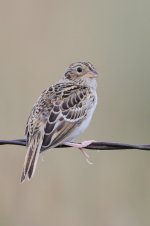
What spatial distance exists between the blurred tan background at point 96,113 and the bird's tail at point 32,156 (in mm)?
1882

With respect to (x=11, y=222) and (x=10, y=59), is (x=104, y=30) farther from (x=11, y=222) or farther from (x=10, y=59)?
(x=11, y=222)

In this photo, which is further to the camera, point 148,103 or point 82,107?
point 148,103

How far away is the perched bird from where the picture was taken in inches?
345

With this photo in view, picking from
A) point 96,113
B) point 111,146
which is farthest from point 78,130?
point 96,113

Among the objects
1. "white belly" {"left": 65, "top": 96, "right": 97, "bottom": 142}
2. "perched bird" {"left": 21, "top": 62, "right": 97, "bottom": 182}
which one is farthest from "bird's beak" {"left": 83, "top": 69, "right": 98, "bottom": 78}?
"white belly" {"left": 65, "top": 96, "right": 97, "bottom": 142}

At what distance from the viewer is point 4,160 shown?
1119cm

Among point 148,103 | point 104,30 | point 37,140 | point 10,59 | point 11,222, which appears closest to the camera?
point 37,140

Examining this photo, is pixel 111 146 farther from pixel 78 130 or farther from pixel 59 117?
pixel 78 130

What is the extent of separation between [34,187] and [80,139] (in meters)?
0.92

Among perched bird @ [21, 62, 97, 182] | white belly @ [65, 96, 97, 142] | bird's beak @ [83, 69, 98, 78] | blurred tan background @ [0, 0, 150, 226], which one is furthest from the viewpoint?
blurred tan background @ [0, 0, 150, 226]

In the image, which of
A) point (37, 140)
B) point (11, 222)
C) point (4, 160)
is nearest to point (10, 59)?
point (4, 160)

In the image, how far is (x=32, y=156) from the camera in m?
8.68

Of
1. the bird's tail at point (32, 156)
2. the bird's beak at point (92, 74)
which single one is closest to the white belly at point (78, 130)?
the bird's tail at point (32, 156)

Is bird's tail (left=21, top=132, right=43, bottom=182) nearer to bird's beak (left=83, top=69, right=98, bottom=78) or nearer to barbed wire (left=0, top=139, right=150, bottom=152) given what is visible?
barbed wire (left=0, top=139, right=150, bottom=152)
